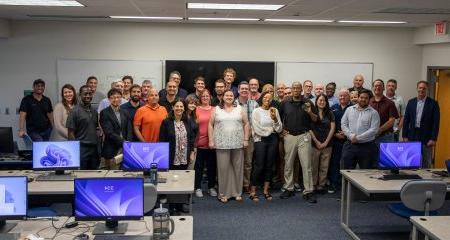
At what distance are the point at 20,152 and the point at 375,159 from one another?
453 centimetres

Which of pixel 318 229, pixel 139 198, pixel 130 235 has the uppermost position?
pixel 139 198

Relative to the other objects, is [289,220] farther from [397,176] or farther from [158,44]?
[158,44]

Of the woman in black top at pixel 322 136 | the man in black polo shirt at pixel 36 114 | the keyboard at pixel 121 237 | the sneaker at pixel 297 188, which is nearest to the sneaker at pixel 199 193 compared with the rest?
the sneaker at pixel 297 188

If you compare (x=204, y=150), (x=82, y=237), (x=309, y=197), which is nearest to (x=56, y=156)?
(x=82, y=237)

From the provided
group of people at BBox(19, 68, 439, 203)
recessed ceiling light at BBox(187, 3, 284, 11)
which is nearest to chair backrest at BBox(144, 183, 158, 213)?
group of people at BBox(19, 68, 439, 203)

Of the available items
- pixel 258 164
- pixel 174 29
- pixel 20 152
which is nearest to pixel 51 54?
pixel 174 29

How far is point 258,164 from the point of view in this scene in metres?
6.06

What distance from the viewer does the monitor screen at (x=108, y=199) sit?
3.15 metres

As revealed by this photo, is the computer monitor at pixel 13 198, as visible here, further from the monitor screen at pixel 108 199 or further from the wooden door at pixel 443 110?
the wooden door at pixel 443 110

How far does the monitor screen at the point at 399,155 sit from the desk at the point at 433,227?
1.31m

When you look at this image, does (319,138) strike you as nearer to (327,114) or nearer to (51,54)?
(327,114)

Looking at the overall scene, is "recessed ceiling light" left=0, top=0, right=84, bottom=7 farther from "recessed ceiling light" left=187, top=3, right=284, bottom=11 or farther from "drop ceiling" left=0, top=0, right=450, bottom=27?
"recessed ceiling light" left=187, top=3, right=284, bottom=11

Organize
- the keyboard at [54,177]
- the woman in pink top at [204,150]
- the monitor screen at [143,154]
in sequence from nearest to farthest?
the keyboard at [54,177]
the monitor screen at [143,154]
the woman in pink top at [204,150]

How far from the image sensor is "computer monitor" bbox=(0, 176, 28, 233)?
312 cm
